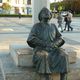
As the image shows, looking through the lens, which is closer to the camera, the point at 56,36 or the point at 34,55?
the point at 34,55

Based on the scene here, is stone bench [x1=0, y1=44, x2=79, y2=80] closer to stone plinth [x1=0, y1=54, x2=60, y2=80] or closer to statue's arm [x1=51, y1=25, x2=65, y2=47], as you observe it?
stone plinth [x1=0, y1=54, x2=60, y2=80]

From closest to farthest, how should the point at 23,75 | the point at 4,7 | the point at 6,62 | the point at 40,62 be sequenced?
the point at 40,62 → the point at 23,75 → the point at 6,62 → the point at 4,7

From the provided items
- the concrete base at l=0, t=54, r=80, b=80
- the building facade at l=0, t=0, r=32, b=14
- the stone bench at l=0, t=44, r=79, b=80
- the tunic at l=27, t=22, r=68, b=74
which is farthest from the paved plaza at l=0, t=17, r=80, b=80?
the building facade at l=0, t=0, r=32, b=14

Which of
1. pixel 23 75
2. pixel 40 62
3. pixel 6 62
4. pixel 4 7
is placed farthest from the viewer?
pixel 4 7

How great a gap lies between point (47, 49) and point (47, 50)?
3cm

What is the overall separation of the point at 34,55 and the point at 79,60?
205 cm

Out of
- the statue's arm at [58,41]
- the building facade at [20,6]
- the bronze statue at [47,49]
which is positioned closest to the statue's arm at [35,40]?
the bronze statue at [47,49]

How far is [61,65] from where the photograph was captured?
23.4 feet

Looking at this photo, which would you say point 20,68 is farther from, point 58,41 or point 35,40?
point 58,41

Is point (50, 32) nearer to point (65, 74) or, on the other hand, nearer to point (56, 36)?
point (56, 36)

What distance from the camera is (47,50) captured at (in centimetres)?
744

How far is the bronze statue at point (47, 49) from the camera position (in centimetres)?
712

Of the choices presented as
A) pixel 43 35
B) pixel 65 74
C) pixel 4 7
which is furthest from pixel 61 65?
pixel 4 7

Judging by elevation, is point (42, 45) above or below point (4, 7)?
above
